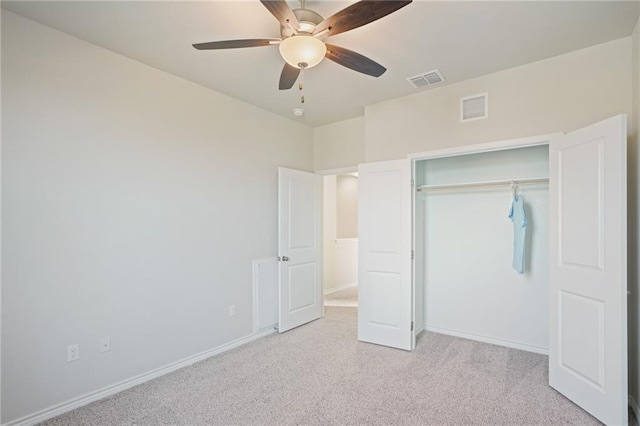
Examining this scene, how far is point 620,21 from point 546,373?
2.90 meters

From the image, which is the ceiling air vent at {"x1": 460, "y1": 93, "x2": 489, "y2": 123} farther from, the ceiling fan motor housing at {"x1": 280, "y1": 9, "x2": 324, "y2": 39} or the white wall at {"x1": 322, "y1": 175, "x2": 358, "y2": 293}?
the white wall at {"x1": 322, "y1": 175, "x2": 358, "y2": 293}

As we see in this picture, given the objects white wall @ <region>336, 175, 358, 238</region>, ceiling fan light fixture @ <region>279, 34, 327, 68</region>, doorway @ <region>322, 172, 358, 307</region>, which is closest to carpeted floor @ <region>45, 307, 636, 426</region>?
ceiling fan light fixture @ <region>279, 34, 327, 68</region>

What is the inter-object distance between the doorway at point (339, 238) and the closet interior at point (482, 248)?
2.08 m

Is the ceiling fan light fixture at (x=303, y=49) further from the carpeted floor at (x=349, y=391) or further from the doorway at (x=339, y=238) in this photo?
the doorway at (x=339, y=238)

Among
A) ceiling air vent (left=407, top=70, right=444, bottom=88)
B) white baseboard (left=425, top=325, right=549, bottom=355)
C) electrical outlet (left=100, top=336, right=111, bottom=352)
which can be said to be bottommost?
white baseboard (left=425, top=325, right=549, bottom=355)

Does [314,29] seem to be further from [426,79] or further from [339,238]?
[339,238]

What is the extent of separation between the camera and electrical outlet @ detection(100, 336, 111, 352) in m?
2.68

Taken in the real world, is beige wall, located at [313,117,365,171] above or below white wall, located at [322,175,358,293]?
above

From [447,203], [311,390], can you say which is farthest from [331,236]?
[311,390]

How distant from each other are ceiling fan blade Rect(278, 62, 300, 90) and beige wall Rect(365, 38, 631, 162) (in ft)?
5.52

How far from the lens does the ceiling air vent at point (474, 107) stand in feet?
10.6

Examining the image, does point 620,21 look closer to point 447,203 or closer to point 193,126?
point 447,203

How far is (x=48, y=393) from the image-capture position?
7.83ft

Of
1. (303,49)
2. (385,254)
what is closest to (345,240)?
(385,254)
